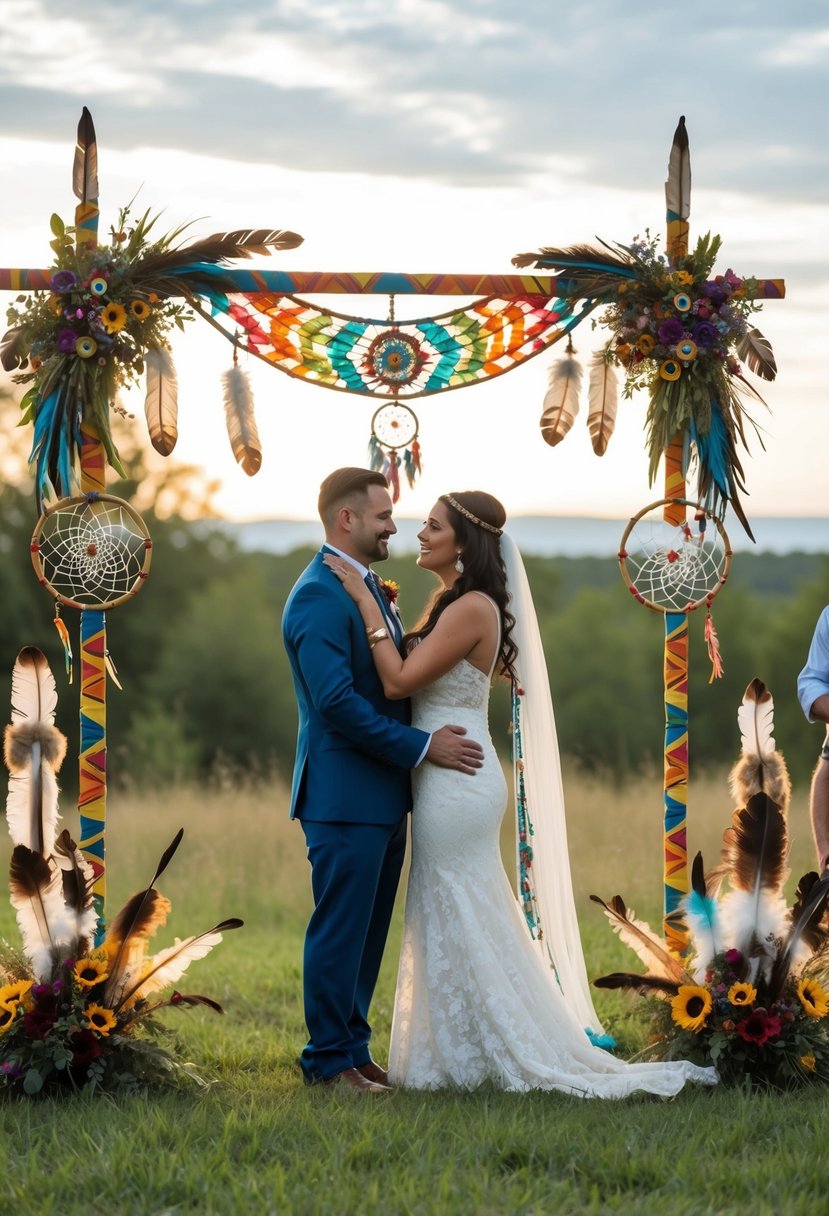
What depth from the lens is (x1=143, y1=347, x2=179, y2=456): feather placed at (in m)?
5.72

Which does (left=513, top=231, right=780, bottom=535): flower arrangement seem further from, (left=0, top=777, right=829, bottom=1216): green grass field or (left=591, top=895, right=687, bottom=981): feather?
(left=0, top=777, right=829, bottom=1216): green grass field

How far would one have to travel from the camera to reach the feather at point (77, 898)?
5.16m

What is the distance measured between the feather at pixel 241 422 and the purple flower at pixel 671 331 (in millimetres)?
1721

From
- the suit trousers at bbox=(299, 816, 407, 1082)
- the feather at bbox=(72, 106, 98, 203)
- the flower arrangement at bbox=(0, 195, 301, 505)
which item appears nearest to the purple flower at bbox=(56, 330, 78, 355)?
the flower arrangement at bbox=(0, 195, 301, 505)

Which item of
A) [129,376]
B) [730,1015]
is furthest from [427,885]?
[129,376]

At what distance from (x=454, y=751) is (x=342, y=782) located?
0.43 meters

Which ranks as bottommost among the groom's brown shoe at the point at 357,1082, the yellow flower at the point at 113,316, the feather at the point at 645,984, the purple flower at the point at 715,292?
the groom's brown shoe at the point at 357,1082

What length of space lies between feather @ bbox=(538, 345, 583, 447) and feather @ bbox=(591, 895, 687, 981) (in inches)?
77.6

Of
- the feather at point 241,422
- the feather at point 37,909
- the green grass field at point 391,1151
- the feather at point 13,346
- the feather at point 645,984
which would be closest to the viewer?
the green grass field at point 391,1151

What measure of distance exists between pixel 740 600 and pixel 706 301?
40311 mm

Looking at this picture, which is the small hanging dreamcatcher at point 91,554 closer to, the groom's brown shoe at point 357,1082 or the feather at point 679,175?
the groom's brown shoe at point 357,1082

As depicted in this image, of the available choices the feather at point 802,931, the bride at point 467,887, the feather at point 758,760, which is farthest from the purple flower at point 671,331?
the feather at point 802,931

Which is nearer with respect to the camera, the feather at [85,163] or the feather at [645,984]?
the feather at [645,984]

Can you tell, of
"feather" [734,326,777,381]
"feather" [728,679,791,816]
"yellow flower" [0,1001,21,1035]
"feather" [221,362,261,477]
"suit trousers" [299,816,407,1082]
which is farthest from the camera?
"feather" [734,326,777,381]
